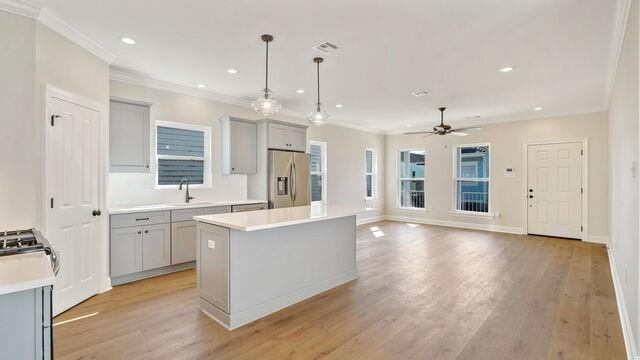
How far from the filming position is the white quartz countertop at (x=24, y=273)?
1.16m

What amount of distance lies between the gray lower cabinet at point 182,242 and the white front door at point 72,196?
878 mm

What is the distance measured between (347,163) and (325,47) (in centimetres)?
480

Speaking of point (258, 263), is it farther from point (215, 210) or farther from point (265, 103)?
point (215, 210)

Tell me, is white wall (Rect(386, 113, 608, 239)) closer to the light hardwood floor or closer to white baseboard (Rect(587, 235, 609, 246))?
white baseboard (Rect(587, 235, 609, 246))

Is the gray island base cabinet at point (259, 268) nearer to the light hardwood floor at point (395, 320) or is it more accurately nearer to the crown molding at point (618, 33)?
the light hardwood floor at point (395, 320)

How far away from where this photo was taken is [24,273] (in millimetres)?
1270

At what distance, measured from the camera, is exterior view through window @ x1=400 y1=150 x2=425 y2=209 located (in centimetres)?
874

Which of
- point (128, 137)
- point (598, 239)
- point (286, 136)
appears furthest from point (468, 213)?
point (128, 137)

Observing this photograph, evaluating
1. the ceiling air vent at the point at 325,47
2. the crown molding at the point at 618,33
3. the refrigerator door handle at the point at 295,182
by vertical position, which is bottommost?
the refrigerator door handle at the point at 295,182

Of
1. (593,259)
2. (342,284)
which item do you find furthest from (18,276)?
(593,259)

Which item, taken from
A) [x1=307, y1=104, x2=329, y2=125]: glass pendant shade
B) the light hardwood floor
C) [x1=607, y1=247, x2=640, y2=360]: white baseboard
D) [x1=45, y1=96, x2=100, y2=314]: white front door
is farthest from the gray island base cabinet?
[x1=607, y1=247, x2=640, y2=360]: white baseboard

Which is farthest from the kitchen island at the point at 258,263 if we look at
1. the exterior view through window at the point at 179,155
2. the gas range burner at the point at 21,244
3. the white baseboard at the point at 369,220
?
the white baseboard at the point at 369,220

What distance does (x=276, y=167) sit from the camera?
5.37 metres

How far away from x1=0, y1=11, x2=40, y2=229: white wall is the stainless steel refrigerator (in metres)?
3.09
